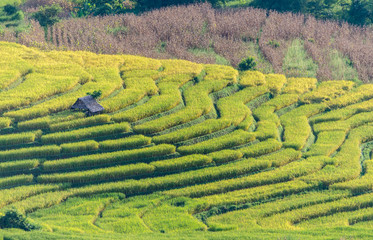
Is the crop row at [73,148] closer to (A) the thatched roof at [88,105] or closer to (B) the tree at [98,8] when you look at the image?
(A) the thatched roof at [88,105]

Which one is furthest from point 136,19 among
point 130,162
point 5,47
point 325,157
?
point 325,157

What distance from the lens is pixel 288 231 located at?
21531mm

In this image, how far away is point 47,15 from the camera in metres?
39.7

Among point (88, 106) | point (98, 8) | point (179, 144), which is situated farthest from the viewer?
point (98, 8)

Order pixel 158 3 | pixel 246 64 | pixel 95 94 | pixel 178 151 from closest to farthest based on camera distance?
pixel 178 151
pixel 95 94
pixel 246 64
pixel 158 3

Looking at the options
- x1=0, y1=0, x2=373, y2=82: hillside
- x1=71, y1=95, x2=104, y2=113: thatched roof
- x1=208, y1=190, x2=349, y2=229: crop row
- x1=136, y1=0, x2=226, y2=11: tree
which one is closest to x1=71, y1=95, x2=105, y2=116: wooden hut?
x1=71, y1=95, x2=104, y2=113: thatched roof

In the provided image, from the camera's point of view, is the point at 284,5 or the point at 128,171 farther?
the point at 284,5

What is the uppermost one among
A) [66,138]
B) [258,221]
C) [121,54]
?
[121,54]

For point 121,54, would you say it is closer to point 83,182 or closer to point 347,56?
point 83,182

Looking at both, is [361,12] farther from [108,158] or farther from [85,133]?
[108,158]

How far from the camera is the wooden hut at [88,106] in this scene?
28953mm

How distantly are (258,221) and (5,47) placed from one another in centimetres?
2489

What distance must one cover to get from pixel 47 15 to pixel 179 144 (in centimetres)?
1925

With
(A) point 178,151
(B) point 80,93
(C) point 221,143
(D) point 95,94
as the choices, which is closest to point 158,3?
(B) point 80,93
